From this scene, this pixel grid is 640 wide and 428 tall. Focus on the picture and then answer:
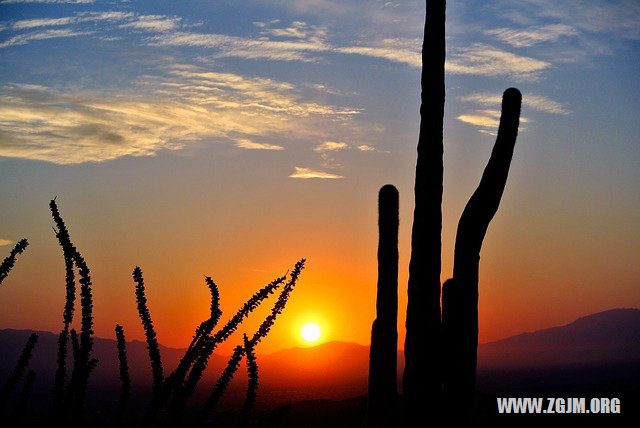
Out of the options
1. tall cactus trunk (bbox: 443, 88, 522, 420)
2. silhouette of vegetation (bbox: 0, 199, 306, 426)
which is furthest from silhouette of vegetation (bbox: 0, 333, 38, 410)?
tall cactus trunk (bbox: 443, 88, 522, 420)

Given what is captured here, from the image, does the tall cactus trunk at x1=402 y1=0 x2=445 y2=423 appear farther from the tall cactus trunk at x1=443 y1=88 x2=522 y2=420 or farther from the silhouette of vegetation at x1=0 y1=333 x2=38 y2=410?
the silhouette of vegetation at x1=0 y1=333 x2=38 y2=410

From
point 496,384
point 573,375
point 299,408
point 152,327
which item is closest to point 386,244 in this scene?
point 152,327

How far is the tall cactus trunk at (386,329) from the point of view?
9.09 meters

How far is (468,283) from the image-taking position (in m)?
7.64

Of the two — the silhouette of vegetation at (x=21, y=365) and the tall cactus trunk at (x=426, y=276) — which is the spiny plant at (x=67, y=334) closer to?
the silhouette of vegetation at (x=21, y=365)

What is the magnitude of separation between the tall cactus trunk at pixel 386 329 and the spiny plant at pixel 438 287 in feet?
4.19

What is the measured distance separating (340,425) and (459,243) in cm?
1425

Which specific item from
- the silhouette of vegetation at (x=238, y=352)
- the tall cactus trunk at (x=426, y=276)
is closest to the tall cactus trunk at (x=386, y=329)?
the tall cactus trunk at (x=426, y=276)

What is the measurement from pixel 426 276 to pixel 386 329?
1795 mm

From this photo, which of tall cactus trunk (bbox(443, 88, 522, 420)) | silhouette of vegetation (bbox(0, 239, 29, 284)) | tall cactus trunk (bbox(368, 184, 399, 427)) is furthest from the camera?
tall cactus trunk (bbox(368, 184, 399, 427))

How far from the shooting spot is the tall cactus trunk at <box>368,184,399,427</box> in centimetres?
909

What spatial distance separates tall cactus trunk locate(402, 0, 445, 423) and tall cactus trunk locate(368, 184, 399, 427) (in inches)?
48.7

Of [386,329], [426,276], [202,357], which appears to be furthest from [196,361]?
[386,329]

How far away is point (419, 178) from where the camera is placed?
7.86 metres
